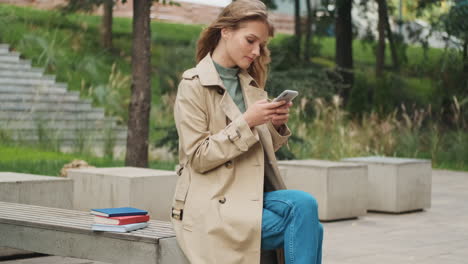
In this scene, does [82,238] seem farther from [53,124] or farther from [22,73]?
[22,73]

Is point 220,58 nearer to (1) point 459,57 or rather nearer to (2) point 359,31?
(1) point 459,57

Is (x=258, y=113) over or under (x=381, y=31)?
under

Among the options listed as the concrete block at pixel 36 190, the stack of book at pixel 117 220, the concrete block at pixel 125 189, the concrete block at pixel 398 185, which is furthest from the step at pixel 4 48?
the stack of book at pixel 117 220

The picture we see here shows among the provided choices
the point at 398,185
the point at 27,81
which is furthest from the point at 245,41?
the point at 27,81

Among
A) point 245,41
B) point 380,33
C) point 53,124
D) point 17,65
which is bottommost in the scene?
point 53,124

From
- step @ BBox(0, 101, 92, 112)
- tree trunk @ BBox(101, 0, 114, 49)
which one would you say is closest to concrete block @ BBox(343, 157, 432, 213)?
step @ BBox(0, 101, 92, 112)

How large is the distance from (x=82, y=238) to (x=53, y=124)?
938cm

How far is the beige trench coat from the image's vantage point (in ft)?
11.8

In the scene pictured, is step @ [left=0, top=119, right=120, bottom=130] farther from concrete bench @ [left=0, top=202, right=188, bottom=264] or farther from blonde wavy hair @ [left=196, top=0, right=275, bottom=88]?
blonde wavy hair @ [left=196, top=0, right=275, bottom=88]

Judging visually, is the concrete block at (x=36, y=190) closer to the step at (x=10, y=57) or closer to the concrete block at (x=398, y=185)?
the concrete block at (x=398, y=185)

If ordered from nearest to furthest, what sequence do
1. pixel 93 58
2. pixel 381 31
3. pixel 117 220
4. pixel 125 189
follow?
pixel 117 220, pixel 125 189, pixel 381 31, pixel 93 58

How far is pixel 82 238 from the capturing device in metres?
4.14

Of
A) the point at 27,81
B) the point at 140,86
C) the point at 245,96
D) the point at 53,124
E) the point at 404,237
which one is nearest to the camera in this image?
the point at 245,96

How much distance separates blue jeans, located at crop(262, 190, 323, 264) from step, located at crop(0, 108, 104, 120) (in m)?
9.52
